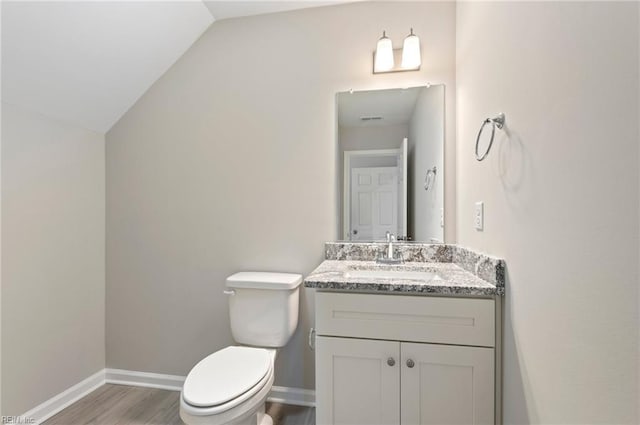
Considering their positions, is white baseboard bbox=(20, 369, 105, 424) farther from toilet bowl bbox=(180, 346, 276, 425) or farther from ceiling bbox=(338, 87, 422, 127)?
ceiling bbox=(338, 87, 422, 127)

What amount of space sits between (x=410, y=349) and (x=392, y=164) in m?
1.04

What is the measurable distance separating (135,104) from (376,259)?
1931 millimetres

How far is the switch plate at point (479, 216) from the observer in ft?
4.33

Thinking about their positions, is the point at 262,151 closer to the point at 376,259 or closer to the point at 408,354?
the point at 376,259

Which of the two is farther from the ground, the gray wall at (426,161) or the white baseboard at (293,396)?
the gray wall at (426,161)

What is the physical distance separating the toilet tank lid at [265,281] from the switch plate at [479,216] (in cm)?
99

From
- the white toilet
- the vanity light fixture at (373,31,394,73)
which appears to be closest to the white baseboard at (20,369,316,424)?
the white toilet

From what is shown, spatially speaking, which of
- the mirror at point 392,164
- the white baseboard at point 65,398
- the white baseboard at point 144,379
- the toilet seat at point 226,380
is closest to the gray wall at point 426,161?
the mirror at point 392,164

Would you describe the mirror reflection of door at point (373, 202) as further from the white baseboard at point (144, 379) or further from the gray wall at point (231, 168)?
the white baseboard at point (144, 379)

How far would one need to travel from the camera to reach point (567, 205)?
0.75 meters

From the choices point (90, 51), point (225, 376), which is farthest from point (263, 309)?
point (90, 51)

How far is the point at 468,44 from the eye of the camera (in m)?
1.49

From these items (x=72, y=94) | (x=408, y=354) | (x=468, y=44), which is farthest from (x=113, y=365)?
(x=468, y=44)

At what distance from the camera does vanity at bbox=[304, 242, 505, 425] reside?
1.12 metres
